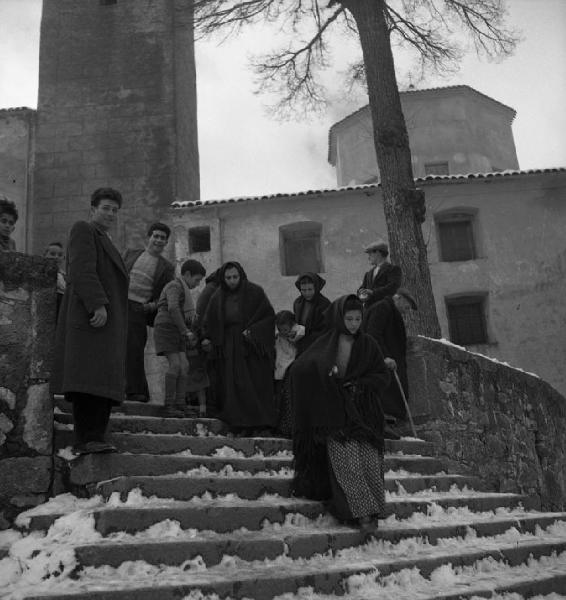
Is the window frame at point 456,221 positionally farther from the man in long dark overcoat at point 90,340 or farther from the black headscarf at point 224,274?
the man in long dark overcoat at point 90,340

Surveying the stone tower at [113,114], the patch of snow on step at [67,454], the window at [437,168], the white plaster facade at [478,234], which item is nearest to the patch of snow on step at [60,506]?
the patch of snow on step at [67,454]

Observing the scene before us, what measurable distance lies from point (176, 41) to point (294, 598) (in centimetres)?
1675

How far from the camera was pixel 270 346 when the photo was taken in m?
6.21

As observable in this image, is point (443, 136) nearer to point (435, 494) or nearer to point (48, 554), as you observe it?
point (435, 494)

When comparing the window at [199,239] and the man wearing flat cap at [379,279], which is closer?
the man wearing flat cap at [379,279]

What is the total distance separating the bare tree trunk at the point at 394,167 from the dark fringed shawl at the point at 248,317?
339 centimetres

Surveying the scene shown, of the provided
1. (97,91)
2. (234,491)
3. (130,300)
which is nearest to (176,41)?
(97,91)

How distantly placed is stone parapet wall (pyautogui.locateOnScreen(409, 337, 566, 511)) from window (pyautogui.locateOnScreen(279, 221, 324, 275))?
913 cm

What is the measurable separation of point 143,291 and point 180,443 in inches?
85.5

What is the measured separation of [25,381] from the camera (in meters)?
4.28

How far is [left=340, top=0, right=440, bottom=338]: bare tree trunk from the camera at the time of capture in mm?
9484

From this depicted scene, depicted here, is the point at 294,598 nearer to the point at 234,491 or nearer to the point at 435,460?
the point at 234,491

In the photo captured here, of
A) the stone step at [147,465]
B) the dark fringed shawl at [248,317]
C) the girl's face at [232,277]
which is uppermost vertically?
the girl's face at [232,277]

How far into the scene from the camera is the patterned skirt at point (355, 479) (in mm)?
4430
